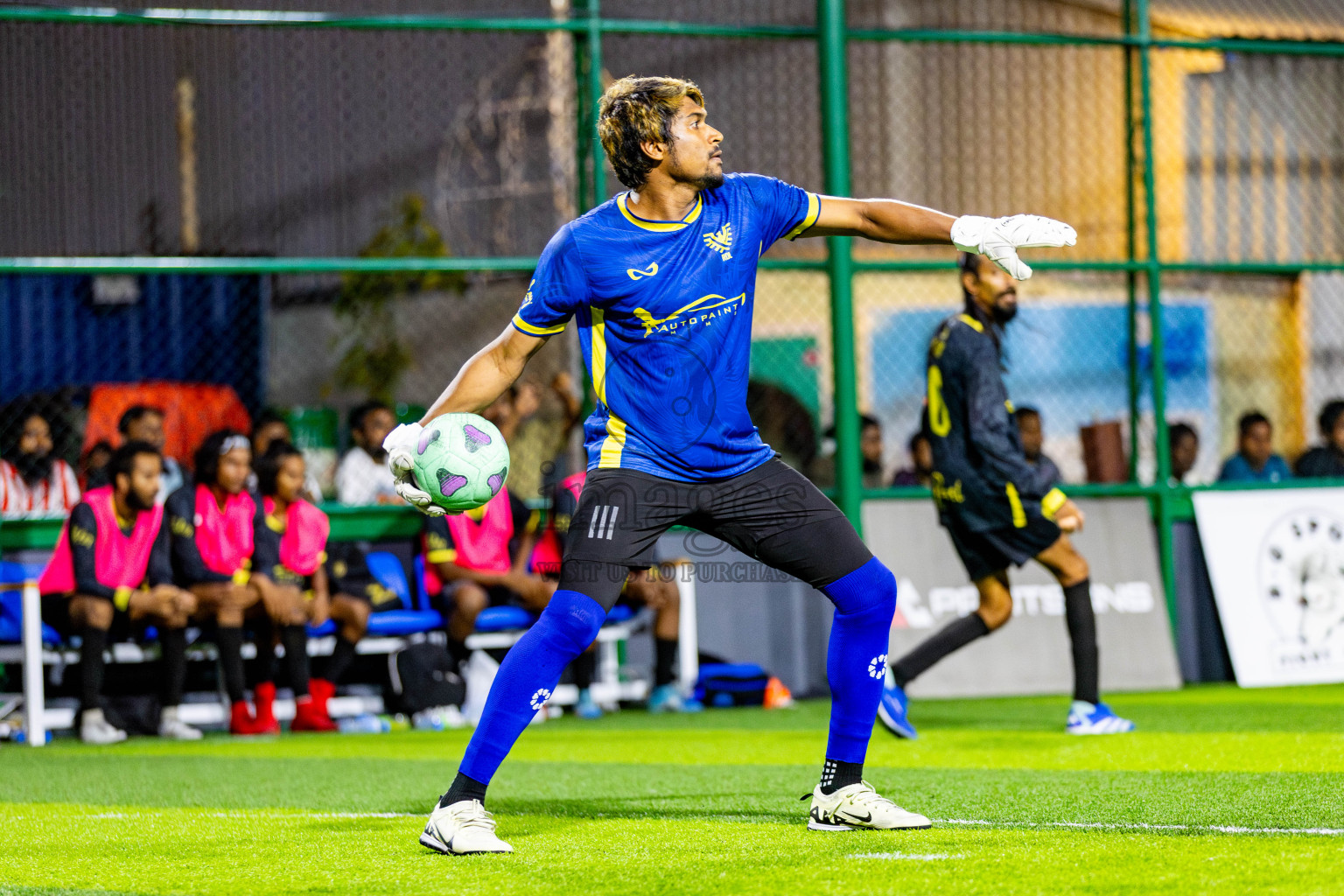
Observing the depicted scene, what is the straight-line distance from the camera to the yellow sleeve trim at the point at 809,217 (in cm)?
480

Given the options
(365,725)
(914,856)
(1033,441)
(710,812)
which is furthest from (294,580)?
(914,856)

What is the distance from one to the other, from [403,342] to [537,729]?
22.1 ft

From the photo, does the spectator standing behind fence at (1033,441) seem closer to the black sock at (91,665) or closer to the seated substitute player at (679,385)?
the black sock at (91,665)

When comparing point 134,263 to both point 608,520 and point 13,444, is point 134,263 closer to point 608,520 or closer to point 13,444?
point 13,444

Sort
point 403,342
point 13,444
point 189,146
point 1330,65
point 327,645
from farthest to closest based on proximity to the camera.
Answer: point 403,342 < point 1330,65 < point 189,146 < point 13,444 < point 327,645

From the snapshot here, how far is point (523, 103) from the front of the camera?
15.2 metres

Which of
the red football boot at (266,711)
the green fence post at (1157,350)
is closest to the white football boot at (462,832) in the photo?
the red football boot at (266,711)

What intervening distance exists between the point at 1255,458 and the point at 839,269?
3339 millimetres

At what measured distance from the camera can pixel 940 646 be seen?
306 inches

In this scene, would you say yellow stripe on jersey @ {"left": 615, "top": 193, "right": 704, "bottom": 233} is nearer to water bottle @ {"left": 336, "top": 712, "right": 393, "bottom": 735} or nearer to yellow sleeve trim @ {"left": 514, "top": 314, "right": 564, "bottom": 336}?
yellow sleeve trim @ {"left": 514, "top": 314, "right": 564, "bottom": 336}

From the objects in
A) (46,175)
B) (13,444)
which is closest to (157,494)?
(13,444)

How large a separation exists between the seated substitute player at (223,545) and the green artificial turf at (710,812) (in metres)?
0.83

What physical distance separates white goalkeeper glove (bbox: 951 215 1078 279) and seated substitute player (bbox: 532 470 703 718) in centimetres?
541

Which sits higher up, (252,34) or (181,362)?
(252,34)
